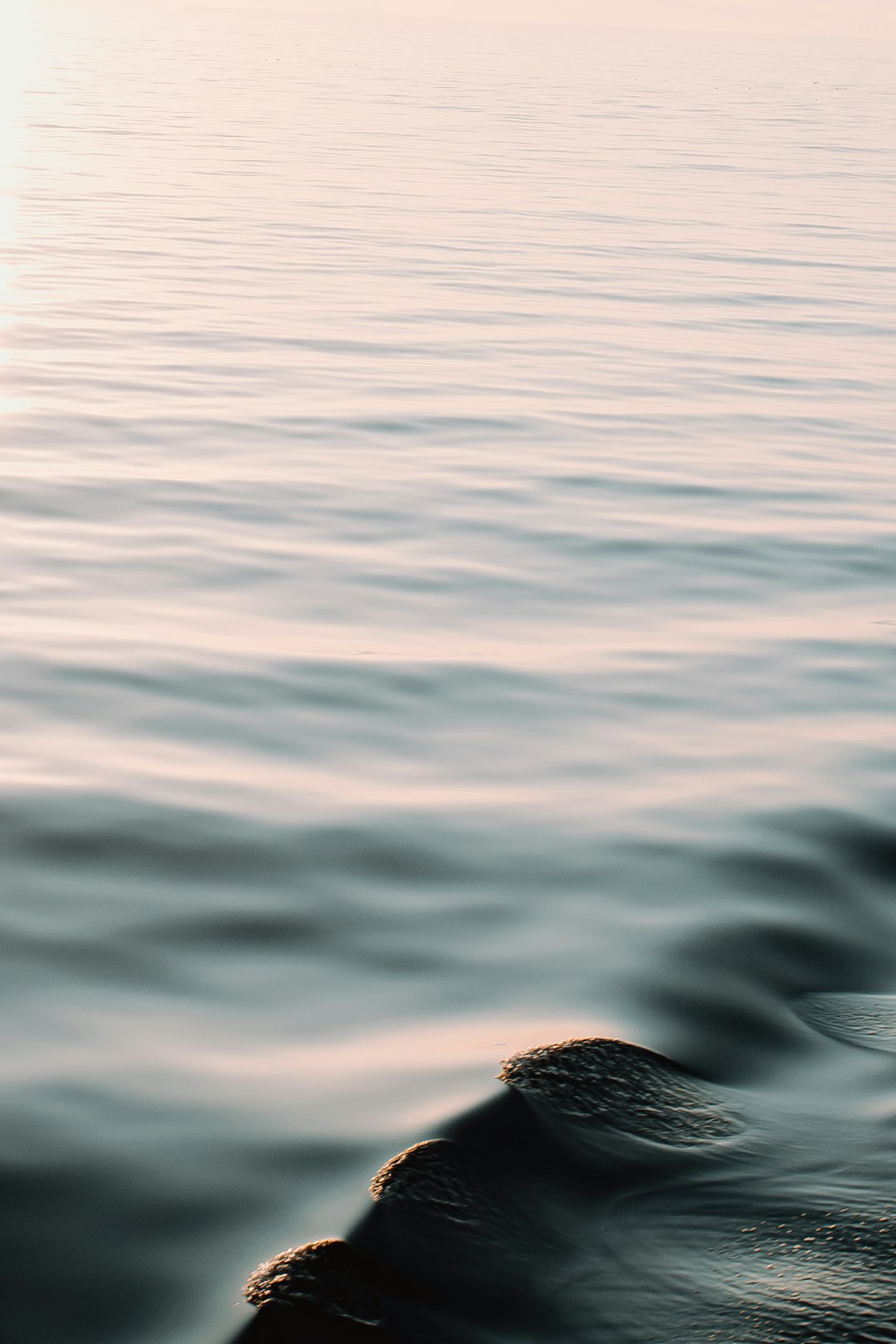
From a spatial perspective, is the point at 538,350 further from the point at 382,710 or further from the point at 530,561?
the point at 382,710

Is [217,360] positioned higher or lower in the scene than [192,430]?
higher

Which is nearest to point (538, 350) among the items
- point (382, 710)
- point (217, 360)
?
point (217, 360)

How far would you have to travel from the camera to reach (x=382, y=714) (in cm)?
577

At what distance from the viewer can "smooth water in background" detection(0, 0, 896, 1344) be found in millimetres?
3219

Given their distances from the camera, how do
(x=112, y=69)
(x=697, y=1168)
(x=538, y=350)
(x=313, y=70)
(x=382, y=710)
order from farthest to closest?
(x=313, y=70), (x=112, y=69), (x=538, y=350), (x=382, y=710), (x=697, y=1168)

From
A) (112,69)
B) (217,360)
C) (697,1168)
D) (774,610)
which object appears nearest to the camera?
(697,1168)

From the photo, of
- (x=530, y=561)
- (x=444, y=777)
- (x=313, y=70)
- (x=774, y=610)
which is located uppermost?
(x=313, y=70)

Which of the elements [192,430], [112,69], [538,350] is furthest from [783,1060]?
[112,69]

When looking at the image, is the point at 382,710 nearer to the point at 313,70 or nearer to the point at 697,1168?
the point at 697,1168

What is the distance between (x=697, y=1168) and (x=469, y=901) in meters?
1.56

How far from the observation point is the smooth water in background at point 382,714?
322 centimetres

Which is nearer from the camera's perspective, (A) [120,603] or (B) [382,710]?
(B) [382,710]

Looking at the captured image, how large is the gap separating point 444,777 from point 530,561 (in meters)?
2.79

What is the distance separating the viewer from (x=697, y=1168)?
289 centimetres
